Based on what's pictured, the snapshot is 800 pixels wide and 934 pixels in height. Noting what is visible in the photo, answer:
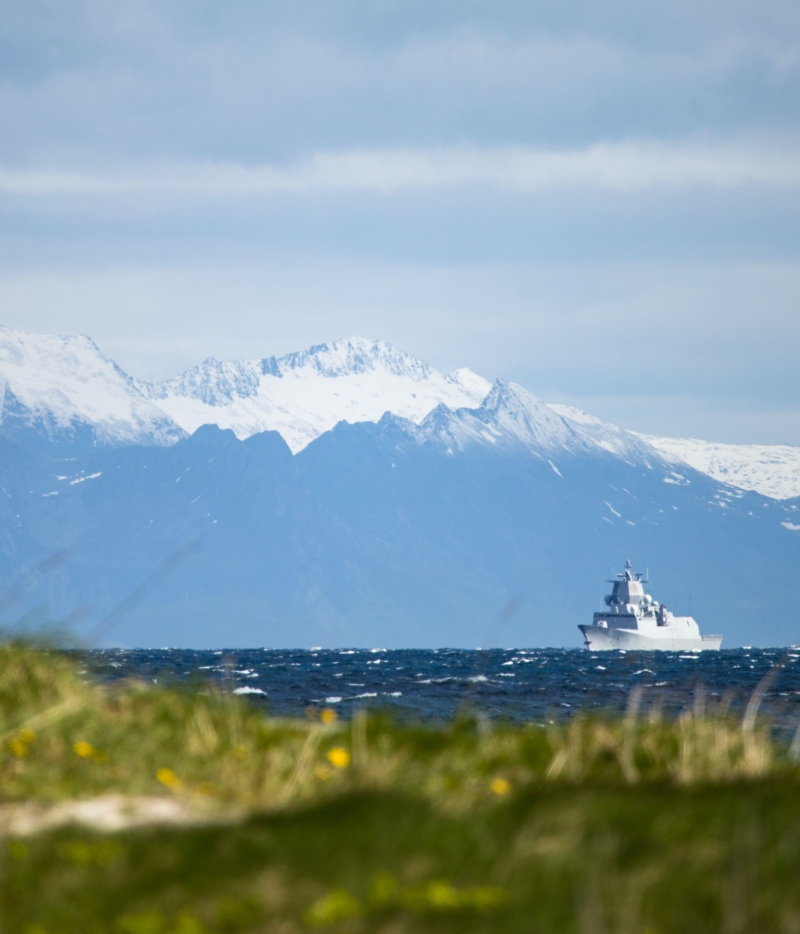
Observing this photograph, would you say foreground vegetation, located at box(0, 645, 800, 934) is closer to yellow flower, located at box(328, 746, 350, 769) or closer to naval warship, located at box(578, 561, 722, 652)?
yellow flower, located at box(328, 746, 350, 769)

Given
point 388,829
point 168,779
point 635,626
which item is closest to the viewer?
point 388,829

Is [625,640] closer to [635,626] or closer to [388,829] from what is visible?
[635,626]

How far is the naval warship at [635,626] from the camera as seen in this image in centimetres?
12044

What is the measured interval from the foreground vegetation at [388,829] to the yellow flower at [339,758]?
2 centimetres

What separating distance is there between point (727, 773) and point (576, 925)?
2970 mm

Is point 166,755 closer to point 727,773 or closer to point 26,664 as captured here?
point 26,664

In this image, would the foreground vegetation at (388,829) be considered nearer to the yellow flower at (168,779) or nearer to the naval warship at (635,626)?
the yellow flower at (168,779)

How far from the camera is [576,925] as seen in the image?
365cm

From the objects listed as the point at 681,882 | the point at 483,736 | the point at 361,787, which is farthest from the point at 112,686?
the point at 681,882

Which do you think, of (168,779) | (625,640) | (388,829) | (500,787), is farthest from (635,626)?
(388,829)

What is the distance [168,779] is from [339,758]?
88cm

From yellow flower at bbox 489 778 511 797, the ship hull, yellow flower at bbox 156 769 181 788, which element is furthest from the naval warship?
yellow flower at bbox 156 769 181 788

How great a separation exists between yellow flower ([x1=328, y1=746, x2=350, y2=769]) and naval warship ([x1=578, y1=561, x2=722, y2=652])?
114m

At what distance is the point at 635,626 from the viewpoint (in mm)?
120375
